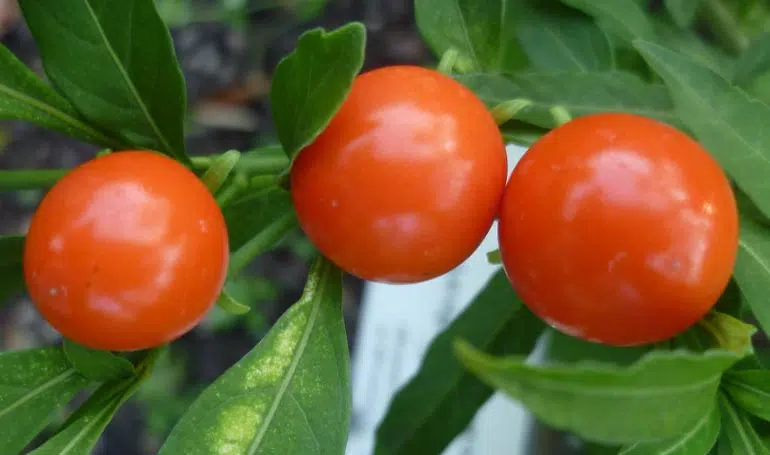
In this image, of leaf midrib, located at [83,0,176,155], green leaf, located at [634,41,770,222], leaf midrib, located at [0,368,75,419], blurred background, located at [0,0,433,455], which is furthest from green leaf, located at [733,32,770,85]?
blurred background, located at [0,0,433,455]

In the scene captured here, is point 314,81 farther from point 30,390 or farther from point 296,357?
point 30,390

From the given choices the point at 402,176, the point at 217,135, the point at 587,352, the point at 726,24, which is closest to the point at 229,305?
the point at 402,176

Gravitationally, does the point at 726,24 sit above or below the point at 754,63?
below

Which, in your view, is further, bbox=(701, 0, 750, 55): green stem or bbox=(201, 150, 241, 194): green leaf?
bbox=(701, 0, 750, 55): green stem

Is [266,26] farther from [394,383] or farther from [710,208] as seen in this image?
[710,208]

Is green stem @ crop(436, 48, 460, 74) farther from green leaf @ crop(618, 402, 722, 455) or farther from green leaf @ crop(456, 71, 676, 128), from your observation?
green leaf @ crop(618, 402, 722, 455)

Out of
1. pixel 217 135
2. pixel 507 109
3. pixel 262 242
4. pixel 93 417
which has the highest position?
pixel 507 109
